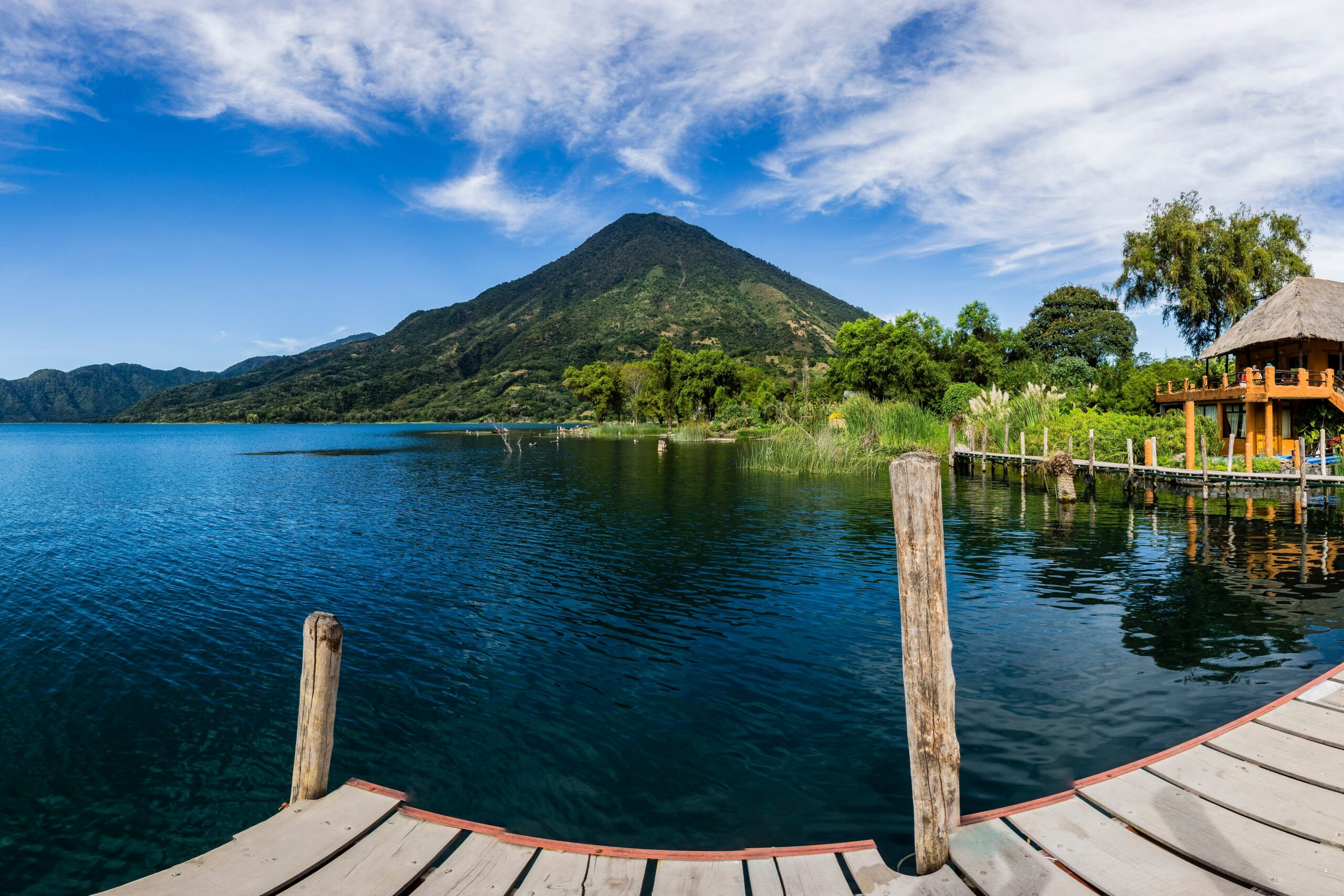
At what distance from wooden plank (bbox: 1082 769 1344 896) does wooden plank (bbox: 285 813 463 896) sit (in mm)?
5141

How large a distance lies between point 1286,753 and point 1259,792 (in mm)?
957

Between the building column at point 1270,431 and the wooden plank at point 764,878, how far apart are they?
3987 centimetres

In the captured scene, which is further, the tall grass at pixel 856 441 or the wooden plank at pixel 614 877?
the tall grass at pixel 856 441

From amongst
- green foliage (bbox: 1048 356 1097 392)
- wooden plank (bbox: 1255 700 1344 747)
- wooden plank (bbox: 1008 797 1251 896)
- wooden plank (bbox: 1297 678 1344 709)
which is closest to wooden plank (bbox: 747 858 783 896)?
wooden plank (bbox: 1008 797 1251 896)

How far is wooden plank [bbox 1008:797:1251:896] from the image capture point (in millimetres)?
4176

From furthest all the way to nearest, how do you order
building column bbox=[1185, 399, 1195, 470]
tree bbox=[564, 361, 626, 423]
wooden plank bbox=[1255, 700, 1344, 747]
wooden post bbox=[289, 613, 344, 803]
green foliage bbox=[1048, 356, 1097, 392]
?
tree bbox=[564, 361, 626, 423] → green foliage bbox=[1048, 356, 1097, 392] → building column bbox=[1185, 399, 1195, 470] → wooden plank bbox=[1255, 700, 1344, 747] → wooden post bbox=[289, 613, 344, 803]

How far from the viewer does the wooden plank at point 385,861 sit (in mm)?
4383

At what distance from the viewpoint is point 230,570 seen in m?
17.3

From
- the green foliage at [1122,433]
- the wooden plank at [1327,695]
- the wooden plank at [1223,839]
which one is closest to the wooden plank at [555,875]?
the wooden plank at [1223,839]

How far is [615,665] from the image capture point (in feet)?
34.7

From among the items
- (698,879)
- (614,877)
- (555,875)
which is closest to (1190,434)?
(698,879)

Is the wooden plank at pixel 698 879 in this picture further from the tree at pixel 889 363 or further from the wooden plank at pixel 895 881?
the tree at pixel 889 363

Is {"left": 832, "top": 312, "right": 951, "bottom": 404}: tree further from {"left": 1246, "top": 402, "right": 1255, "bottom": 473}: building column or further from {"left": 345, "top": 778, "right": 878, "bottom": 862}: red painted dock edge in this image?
{"left": 345, "top": 778, "right": 878, "bottom": 862}: red painted dock edge

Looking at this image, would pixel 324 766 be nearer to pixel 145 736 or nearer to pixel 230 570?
pixel 145 736
